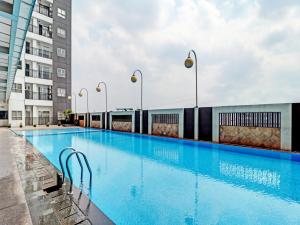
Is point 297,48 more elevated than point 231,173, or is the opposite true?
point 297,48

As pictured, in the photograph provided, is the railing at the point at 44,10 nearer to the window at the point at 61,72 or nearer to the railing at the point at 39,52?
the railing at the point at 39,52

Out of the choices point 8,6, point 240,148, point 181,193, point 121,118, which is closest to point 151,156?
point 181,193

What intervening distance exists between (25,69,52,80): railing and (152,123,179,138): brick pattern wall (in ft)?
70.1

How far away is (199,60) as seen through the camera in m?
13.3

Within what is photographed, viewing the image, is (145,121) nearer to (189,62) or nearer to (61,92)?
(189,62)

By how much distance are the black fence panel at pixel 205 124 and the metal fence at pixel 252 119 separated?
0.83m

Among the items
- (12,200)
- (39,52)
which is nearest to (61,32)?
(39,52)

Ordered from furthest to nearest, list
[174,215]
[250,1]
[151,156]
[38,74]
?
[38,74] < [250,1] < [151,156] < [174,215]

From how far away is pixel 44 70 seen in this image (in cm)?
2873

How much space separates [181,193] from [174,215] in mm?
1076

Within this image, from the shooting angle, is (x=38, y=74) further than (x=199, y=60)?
Yes

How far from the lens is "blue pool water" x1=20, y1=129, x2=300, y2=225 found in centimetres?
362

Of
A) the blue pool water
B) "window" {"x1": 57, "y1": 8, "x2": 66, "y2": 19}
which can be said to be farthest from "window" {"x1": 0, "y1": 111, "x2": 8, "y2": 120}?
the blue pool water

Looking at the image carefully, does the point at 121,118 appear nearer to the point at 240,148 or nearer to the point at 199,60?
the point at 199,60
